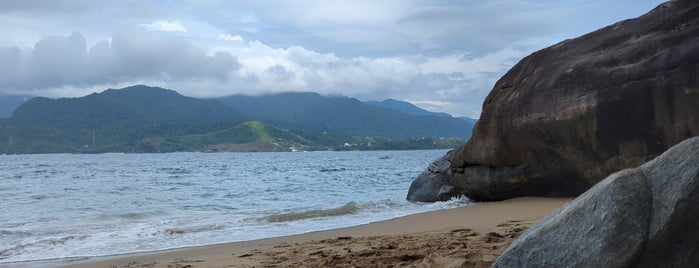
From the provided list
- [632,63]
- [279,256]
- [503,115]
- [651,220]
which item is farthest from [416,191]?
[651,220]

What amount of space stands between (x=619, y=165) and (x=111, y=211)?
1475 centimetres

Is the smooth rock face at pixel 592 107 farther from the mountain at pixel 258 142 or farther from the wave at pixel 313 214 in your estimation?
the mountain at pixel 258 142

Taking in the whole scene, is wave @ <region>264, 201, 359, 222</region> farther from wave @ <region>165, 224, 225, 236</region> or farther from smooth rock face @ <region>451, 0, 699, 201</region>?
smooth rock face @ <region>451, 0, 699, 201</region>

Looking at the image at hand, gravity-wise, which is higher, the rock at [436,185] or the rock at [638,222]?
the rock at [638,222]

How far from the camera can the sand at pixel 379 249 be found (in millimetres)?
7461

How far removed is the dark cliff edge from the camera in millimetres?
11891

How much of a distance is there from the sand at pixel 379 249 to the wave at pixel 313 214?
3.96 meters

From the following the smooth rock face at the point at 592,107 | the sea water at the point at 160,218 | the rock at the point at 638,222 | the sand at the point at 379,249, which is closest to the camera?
the rock at the point at 638,222

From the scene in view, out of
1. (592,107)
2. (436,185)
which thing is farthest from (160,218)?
(592,107)

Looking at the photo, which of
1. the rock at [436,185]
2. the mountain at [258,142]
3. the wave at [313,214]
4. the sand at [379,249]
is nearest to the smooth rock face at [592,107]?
the sand at [379,249]

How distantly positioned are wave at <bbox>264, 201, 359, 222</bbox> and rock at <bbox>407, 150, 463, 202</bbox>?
257 cm

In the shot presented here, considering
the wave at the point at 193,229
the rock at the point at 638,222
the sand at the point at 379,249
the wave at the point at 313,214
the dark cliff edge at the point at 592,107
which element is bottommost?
the wave at the point at 313,214

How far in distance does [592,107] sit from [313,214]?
829 cm

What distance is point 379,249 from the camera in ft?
27.8
